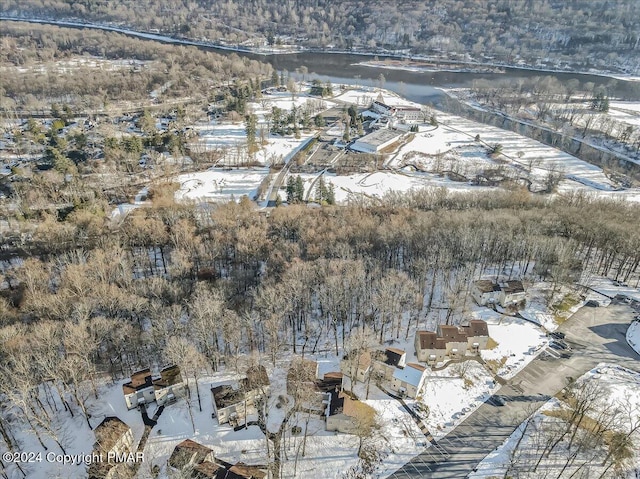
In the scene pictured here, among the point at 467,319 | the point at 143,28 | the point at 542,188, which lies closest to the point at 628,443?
the point at 467,319

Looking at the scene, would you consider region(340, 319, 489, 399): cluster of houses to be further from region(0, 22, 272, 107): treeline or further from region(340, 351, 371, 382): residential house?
region(0, 22, 272, 107): treeline

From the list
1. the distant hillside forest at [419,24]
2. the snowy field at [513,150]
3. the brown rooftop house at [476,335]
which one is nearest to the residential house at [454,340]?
the brown rooftop house at [476,335]

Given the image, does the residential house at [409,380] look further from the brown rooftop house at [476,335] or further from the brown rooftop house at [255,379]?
the brown rooftop house at [255,379]

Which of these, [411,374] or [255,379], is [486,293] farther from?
[255,379]

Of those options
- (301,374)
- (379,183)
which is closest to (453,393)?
(301,374)

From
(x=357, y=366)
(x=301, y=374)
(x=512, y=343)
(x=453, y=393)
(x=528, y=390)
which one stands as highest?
(x=301, y=374)

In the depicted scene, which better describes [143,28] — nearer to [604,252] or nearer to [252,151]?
[252,151]
